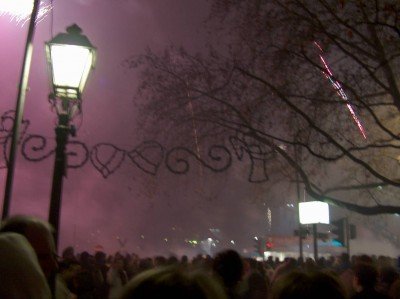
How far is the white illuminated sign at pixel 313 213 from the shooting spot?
23422mm

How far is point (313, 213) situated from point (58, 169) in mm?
18618

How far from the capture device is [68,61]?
22.3 feet

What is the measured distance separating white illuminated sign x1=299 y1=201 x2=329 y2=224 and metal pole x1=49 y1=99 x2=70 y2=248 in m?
17.9

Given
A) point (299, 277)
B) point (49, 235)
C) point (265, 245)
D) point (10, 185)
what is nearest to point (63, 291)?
point (49, 235)

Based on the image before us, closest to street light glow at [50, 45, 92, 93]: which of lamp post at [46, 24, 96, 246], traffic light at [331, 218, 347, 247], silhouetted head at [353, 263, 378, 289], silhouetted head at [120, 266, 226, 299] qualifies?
lamp post at [46, 24, 96, 246]

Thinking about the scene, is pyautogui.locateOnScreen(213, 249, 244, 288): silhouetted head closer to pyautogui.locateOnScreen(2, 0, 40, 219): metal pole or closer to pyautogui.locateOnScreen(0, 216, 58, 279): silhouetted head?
pyautogui.locateOnScreen(0, 216, 58, 279): silhouetted head

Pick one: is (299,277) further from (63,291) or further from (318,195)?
(318,195)

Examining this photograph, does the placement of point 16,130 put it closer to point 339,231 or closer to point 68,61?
point 68,61

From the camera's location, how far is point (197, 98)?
12.0 m

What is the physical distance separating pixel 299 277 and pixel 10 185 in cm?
671

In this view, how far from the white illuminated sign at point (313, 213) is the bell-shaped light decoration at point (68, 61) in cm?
1791

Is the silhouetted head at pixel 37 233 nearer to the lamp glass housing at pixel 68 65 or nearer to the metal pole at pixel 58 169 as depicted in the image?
the metal pole at pixel 58 169

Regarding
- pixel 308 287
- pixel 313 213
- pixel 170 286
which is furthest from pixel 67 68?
pixel 313 213

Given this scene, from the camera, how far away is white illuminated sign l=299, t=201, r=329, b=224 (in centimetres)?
2342
